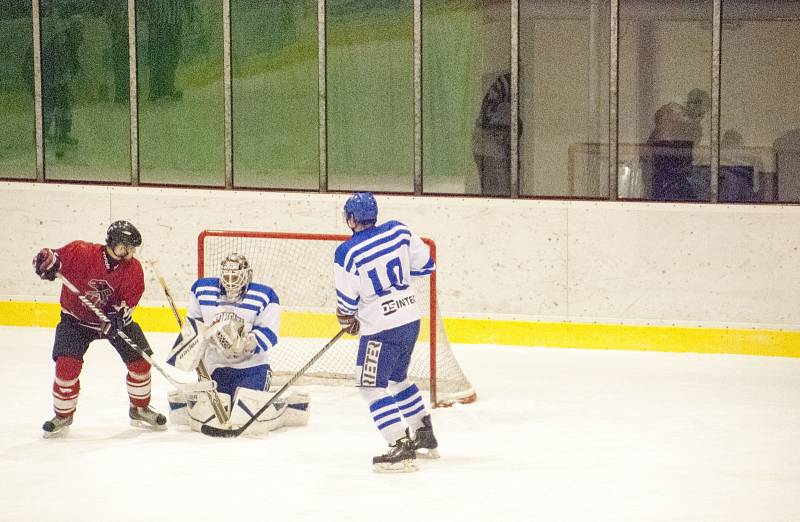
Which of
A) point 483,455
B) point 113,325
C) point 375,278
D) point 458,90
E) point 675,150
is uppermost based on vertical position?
point 458,90

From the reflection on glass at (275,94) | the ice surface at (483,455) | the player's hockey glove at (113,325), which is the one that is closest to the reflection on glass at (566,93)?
the ice surface at (483,455)

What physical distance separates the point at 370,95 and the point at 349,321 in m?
3.68

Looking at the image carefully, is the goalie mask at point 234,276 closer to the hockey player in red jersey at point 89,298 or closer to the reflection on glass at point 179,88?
the hockey player in red jersey at point 89,298

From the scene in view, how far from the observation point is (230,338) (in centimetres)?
663

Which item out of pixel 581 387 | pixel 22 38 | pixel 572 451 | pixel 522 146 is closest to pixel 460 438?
pixel 572 451

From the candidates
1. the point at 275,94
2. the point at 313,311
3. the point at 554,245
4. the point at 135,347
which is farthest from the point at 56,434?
the point at 275,94

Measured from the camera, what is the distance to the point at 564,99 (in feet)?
30.2

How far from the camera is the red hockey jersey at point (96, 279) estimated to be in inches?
256

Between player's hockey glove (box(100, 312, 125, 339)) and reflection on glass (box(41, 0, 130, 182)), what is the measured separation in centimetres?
331

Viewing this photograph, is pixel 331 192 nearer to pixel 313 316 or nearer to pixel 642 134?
pixel 313 316

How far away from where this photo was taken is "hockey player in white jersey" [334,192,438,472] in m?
6.03

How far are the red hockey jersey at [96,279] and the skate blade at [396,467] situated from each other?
4.58 feet

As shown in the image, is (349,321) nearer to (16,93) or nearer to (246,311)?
(246,311)

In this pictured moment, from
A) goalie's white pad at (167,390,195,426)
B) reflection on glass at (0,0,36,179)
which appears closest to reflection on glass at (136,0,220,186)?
reflection on glass at (0,0,36,179)
